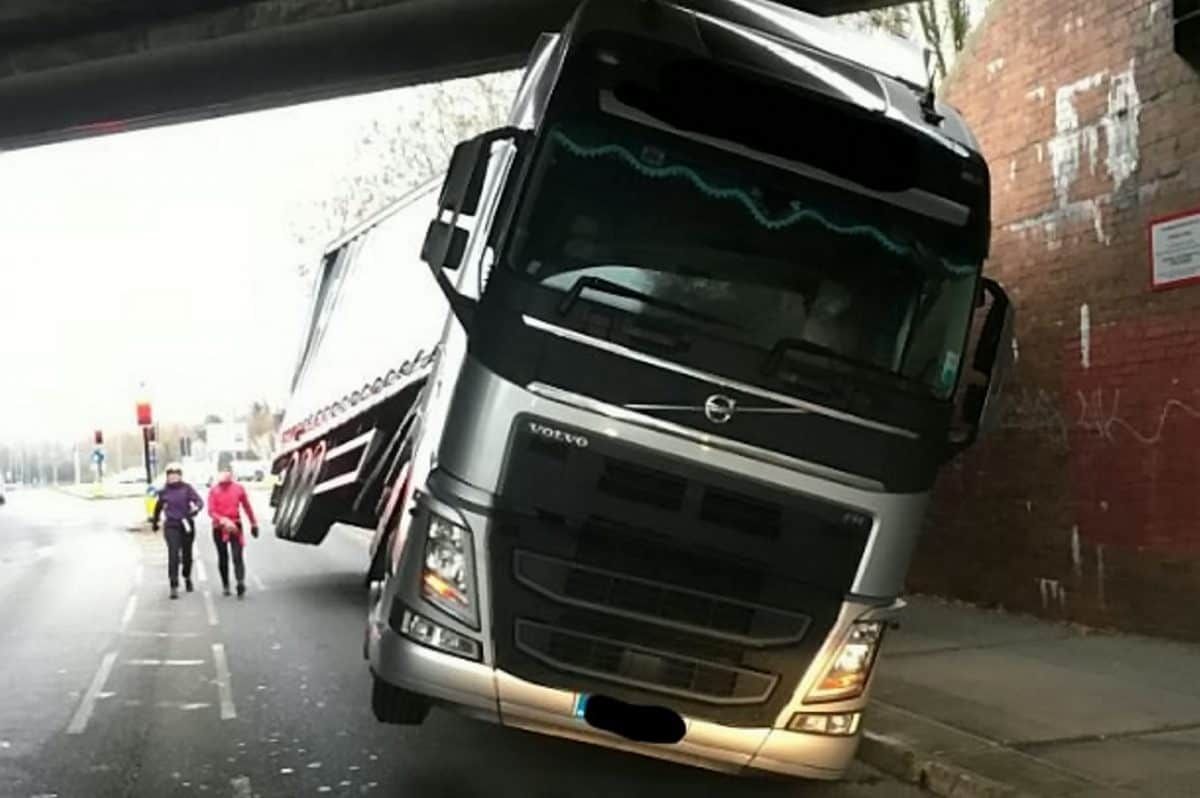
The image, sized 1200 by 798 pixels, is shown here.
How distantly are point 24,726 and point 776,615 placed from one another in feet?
17.3

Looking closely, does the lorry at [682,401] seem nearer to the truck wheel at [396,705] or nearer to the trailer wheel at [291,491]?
the truck wheel at [396,705]

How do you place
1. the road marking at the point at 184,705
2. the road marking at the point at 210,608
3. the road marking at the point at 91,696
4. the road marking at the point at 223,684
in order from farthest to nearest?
the road marking at the point at 210,608 → the road marking at the point at 184,705 → the road marking at the point at 223,684 → the road marking at the point at 91,696

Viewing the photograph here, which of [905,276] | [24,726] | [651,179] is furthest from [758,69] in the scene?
[24,726]

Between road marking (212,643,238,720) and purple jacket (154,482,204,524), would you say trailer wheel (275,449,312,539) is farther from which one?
road marking (212,643,238,720)

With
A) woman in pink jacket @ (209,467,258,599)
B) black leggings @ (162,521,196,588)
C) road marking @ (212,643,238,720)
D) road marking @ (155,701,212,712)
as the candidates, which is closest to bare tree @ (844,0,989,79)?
woman in pink jacket @ (209,467,258,599)

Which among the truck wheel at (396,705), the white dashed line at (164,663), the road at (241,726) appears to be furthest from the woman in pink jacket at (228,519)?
the truck wheel at (396,705)

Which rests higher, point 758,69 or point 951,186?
point 758,69

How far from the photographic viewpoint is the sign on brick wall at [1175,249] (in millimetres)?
9172

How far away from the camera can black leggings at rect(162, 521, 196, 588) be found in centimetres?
1578

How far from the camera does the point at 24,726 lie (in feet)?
26.6

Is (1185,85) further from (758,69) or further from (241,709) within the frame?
(241,709)

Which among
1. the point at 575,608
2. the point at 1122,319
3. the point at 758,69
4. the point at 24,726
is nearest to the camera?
the point at 575,608

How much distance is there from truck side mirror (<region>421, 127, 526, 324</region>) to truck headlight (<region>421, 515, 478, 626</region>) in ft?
3.02

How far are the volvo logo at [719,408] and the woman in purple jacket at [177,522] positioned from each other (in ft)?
39.0
